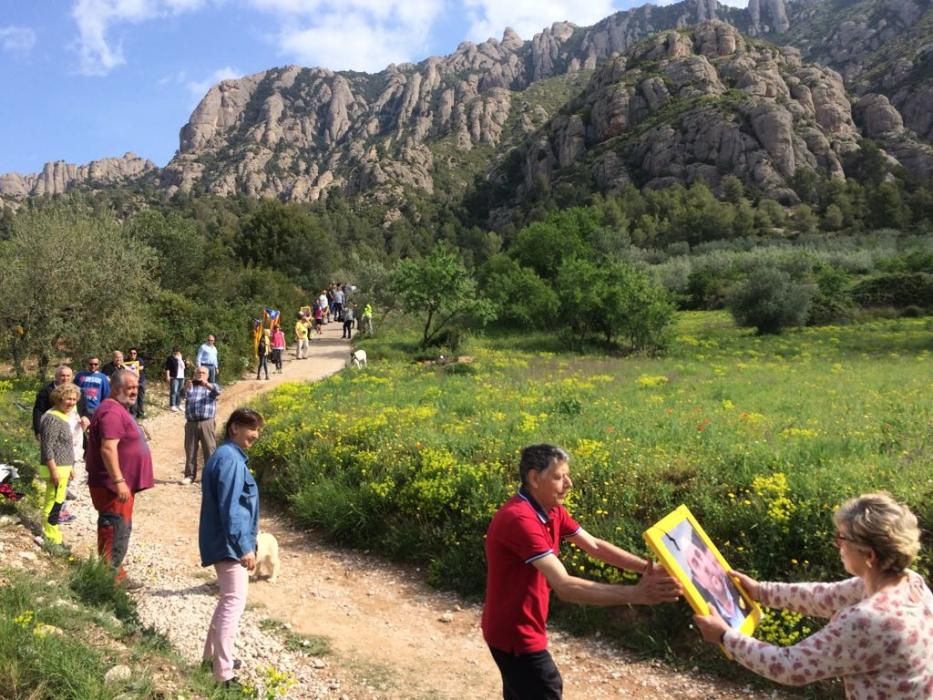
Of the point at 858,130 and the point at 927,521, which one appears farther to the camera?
the point at 858,130

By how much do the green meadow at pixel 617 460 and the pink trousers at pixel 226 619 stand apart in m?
3.13

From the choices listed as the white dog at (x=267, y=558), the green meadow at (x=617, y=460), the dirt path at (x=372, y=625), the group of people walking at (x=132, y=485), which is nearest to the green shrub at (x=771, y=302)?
the green meadow at (x=617, y=460)

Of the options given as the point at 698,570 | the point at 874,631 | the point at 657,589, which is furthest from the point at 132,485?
the point at 874,631

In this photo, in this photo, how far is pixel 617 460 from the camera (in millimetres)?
8672

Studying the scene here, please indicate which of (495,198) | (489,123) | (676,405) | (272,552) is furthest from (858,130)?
(272,552)

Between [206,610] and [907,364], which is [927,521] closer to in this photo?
[206,610]

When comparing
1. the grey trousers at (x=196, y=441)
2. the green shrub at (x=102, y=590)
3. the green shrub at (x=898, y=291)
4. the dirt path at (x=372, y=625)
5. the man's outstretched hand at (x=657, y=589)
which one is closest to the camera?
the man's outstretched hand at (x=657, y=589)

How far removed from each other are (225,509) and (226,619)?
868 millimetres

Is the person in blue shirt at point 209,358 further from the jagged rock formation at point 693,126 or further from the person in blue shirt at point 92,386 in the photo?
the jagged rock formation at point 693,126

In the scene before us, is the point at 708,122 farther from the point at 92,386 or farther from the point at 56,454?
the point at 56,454

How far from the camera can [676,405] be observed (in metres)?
14.2

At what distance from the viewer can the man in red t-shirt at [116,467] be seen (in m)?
6.33

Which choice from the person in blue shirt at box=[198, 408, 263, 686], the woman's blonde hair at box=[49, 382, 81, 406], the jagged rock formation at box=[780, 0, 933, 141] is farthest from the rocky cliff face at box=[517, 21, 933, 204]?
the person in blue shirt at box=[198, 408, 263, 686]

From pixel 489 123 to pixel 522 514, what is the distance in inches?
7695
